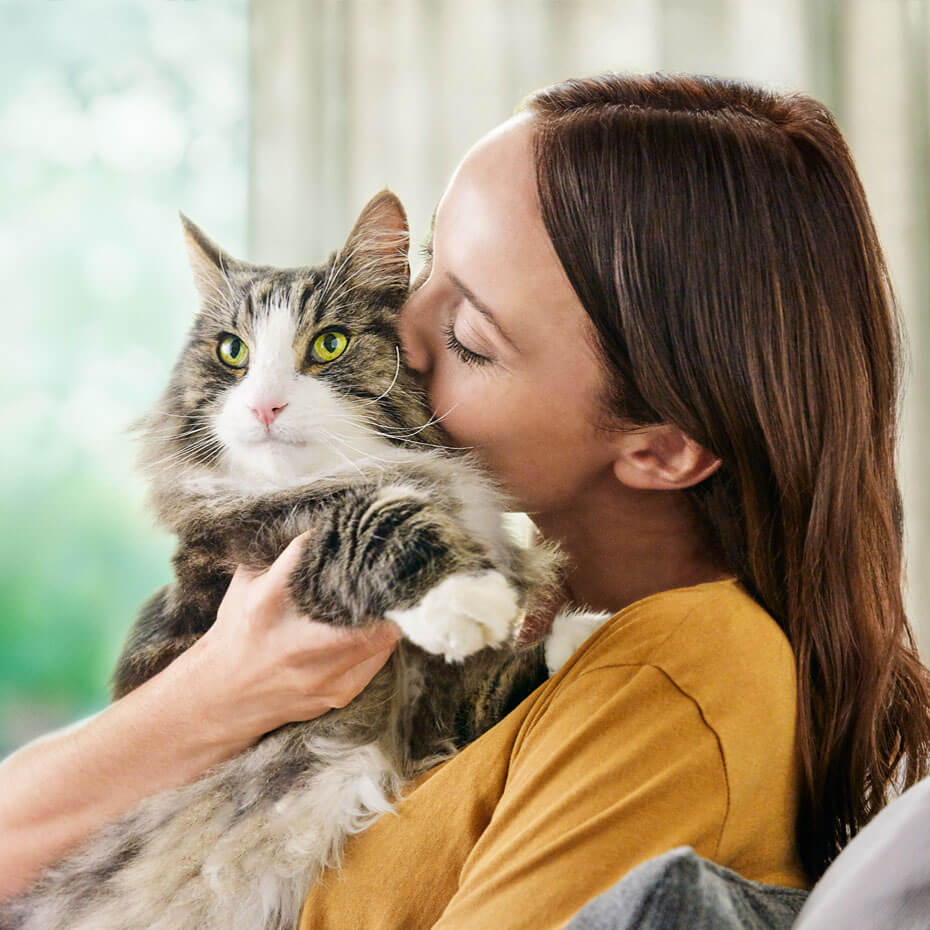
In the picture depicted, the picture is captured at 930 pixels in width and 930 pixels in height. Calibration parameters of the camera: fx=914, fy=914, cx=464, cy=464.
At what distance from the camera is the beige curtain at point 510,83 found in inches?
101

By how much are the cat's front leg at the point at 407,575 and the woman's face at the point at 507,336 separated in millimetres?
152

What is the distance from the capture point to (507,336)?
3.62ft

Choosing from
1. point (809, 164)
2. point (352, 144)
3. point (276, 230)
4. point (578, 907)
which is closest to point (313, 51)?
point (352, 144)

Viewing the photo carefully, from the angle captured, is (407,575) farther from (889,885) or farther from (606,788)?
(889,885)

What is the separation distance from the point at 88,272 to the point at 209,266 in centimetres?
174

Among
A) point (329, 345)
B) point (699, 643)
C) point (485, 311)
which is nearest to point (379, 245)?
point (329, 345)

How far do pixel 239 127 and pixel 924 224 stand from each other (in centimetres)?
208

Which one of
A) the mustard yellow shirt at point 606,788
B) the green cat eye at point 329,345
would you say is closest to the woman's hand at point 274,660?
the mustard yellow shirt at point 606,788

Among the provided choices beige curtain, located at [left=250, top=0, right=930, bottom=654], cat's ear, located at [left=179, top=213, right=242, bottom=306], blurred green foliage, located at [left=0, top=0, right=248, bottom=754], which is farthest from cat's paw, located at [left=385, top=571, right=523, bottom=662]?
blurred green foliage, located at [left=0, top=0, right=248, bottom=754]

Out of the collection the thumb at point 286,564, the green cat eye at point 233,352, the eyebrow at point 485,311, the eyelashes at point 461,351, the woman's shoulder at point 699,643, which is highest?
the eyebrow at point 485,311

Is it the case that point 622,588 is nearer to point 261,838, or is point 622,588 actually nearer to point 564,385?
point 564,385

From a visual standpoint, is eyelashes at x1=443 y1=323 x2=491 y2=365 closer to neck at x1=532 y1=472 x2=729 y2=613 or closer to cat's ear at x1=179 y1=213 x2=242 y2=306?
neck at x1=532 y1=472 x2=729 y2=613

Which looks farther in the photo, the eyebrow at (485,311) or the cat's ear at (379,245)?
the cat's ear at (379,245)

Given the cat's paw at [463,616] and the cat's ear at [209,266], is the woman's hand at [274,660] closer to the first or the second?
the cat's paw at [463,616]
